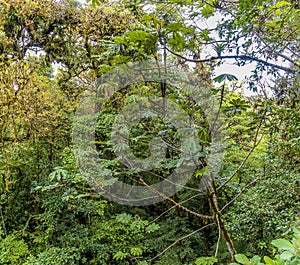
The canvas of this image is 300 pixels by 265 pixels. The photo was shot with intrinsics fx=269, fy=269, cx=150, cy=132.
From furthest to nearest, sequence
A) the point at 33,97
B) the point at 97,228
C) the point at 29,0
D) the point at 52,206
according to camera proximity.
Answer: the point at 29,0 → the point at 97,228 → the point at 52,206 → the point at 33,97

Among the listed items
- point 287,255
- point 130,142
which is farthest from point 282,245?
point 130,142

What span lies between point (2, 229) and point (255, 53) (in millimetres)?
3406

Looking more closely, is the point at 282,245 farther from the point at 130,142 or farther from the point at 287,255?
the point at 130,142

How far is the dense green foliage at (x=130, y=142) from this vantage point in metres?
1.84

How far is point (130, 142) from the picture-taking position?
2.39 meters

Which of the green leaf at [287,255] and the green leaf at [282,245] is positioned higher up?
the green leaf at [282,245]

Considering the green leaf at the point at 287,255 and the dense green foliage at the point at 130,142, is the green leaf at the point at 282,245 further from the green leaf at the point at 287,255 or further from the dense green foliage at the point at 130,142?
the dense green foliage at the point at 130,142

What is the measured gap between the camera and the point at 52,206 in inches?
120

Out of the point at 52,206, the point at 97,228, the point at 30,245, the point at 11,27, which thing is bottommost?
the point at 30,245

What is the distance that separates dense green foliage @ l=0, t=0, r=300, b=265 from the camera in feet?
6.04

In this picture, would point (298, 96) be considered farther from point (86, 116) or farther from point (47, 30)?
A: point (47, 30)

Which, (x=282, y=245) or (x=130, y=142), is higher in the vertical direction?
(x=130, y=142)

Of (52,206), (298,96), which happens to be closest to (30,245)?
(52,206)

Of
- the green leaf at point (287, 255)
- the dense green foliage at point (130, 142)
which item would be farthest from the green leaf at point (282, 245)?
the dense green foliage at point (130, 142)
